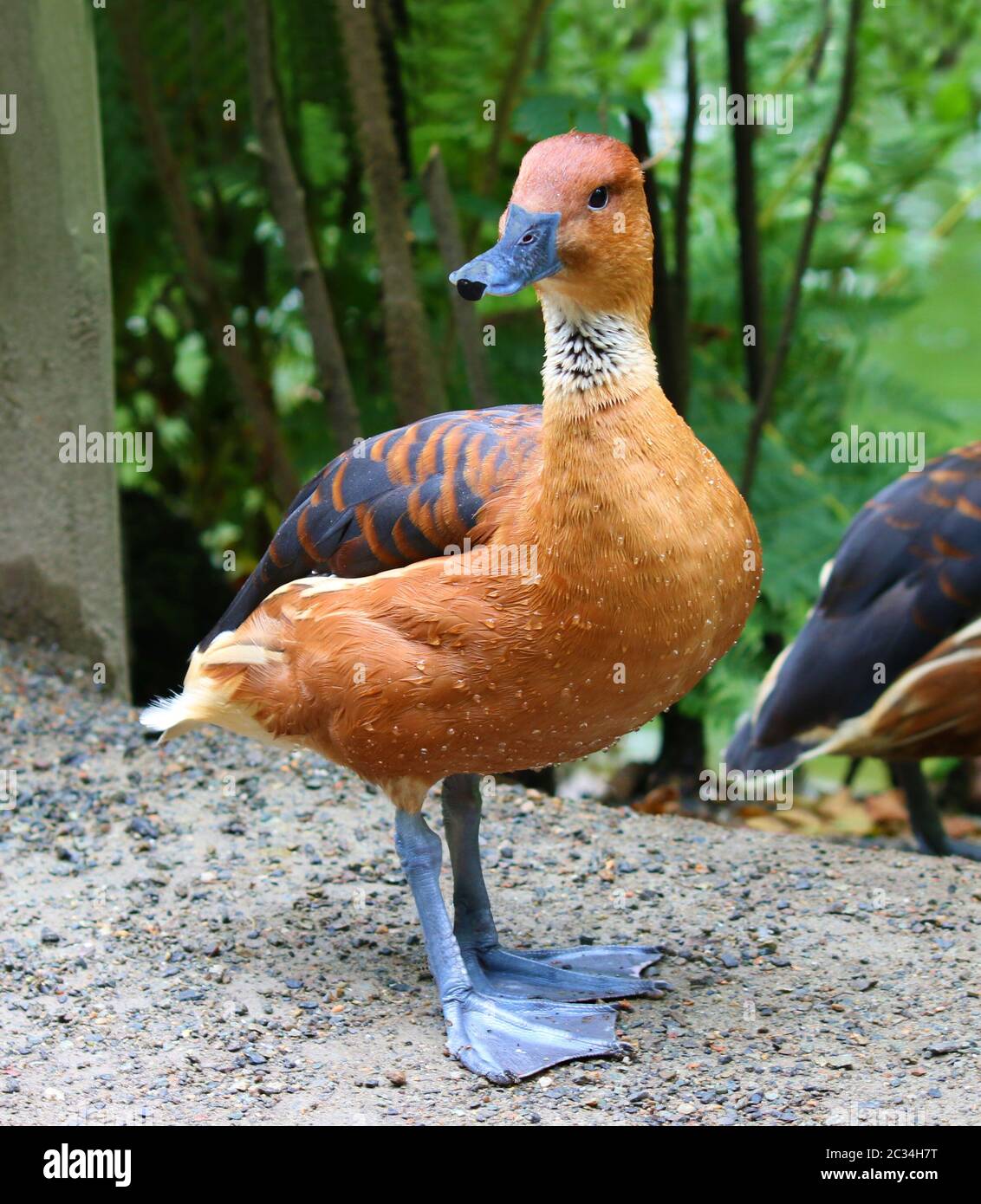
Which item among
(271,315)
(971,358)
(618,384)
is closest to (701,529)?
(618,384)

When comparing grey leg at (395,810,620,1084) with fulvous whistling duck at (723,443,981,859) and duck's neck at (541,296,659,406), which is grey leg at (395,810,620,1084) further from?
fulvous whistling duck at (723,443,981,859)

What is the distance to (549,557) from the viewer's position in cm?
293

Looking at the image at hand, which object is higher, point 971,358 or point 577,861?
point 971,358

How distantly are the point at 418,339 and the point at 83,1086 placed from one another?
299 centimetres

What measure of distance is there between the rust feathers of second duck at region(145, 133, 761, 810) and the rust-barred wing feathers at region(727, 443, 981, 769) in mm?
1635

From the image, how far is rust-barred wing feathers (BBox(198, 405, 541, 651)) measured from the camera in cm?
315

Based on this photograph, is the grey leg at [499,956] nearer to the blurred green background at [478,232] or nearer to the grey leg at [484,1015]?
the grey leg at [484,1015]

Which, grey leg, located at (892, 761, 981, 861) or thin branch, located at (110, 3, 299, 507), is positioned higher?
thin branch, located at (110, 3, 299, 507)

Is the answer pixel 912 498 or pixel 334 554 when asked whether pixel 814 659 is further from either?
pixel 334 554

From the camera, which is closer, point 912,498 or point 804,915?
point 804,915

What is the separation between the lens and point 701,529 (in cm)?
A: 297

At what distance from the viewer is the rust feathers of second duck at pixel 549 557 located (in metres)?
2.90

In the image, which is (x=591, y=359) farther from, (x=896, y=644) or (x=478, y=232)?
(x=478, y=232)

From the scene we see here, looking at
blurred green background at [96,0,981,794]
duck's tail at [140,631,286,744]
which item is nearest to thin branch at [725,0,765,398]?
→ blurred green background at [96,0,981,794]
